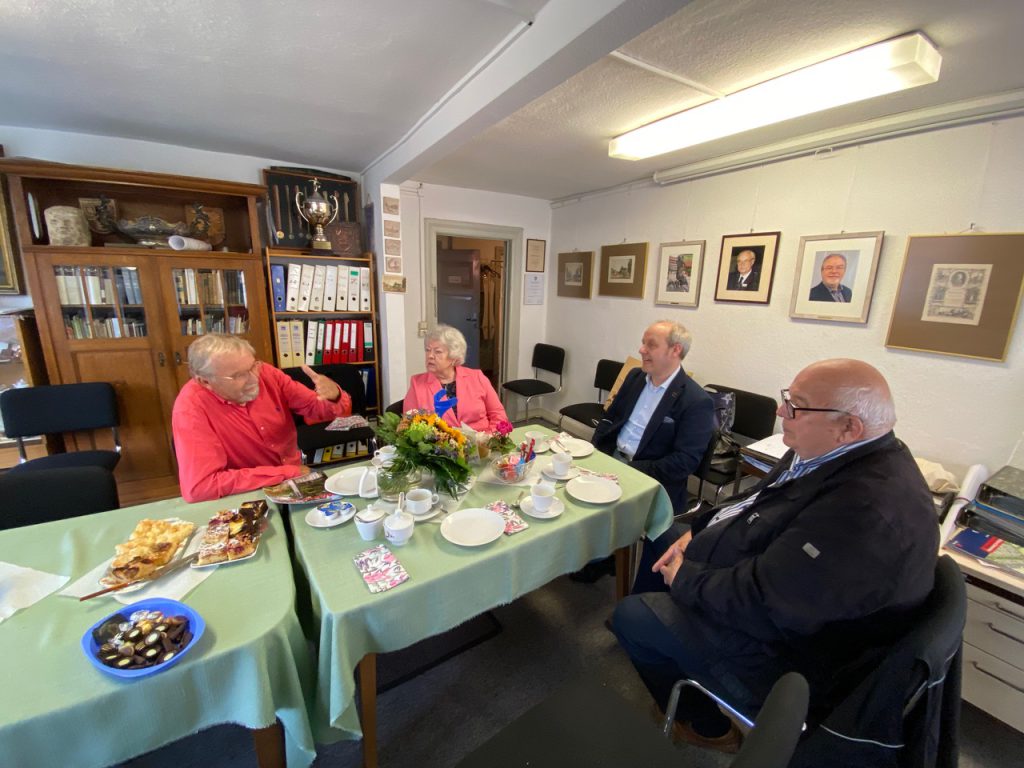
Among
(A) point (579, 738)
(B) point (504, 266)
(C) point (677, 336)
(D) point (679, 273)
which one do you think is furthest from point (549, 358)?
(A) point (579, 738)

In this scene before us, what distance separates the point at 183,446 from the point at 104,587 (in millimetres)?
574

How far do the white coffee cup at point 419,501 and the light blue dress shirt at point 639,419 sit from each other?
1.24 m

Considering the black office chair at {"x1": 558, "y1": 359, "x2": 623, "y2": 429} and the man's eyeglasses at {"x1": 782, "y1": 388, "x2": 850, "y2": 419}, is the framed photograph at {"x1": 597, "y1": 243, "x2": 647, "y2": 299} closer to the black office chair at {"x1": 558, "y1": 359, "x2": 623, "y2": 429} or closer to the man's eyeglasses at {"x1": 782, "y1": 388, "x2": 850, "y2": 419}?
the black office chair at {"x1": 558, "y1": 359, "x2": 623, "y2": 429}

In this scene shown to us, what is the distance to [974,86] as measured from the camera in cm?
162

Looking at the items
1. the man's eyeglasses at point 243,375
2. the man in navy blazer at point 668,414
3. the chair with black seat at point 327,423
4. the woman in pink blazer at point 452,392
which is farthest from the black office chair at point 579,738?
the chair with black seat at point 327,423

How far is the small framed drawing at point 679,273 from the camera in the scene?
9.62ft

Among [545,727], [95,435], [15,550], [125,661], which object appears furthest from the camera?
[95,435]

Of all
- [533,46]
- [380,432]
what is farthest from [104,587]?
[533,46]

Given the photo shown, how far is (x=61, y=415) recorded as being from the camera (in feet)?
7.65

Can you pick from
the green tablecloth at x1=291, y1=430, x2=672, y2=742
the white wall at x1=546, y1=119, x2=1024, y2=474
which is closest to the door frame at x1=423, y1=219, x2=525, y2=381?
the white wall at x1=546, y1=119, x2=1024, y2=474

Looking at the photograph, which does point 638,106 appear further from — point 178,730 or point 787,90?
point 178,730

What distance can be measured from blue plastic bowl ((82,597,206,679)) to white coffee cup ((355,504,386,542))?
0.40m

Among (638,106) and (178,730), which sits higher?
(638,106)

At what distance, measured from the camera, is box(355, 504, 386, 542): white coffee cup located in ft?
3.95
